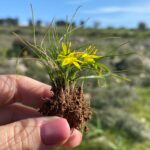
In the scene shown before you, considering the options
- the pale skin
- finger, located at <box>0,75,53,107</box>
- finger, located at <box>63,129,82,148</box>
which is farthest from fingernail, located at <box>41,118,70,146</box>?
finger, located at <box>0,75,53,107</box>

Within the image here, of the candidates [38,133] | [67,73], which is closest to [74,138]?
[38,133]

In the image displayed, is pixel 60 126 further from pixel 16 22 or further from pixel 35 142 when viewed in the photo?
pixel 16 22

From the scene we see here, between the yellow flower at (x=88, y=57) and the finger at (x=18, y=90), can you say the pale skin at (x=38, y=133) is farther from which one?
the yellow flower at (x=88, y=57)

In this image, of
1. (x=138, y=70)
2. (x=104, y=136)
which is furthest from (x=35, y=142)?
(x=138, y=70)

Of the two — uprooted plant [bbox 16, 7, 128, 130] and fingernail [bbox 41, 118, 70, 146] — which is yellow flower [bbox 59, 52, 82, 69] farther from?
fingernail [bbox 41, 118, 70, 146]

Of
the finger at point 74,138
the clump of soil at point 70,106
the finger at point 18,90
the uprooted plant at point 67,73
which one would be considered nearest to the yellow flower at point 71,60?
the uprooted plant at point 67,73
